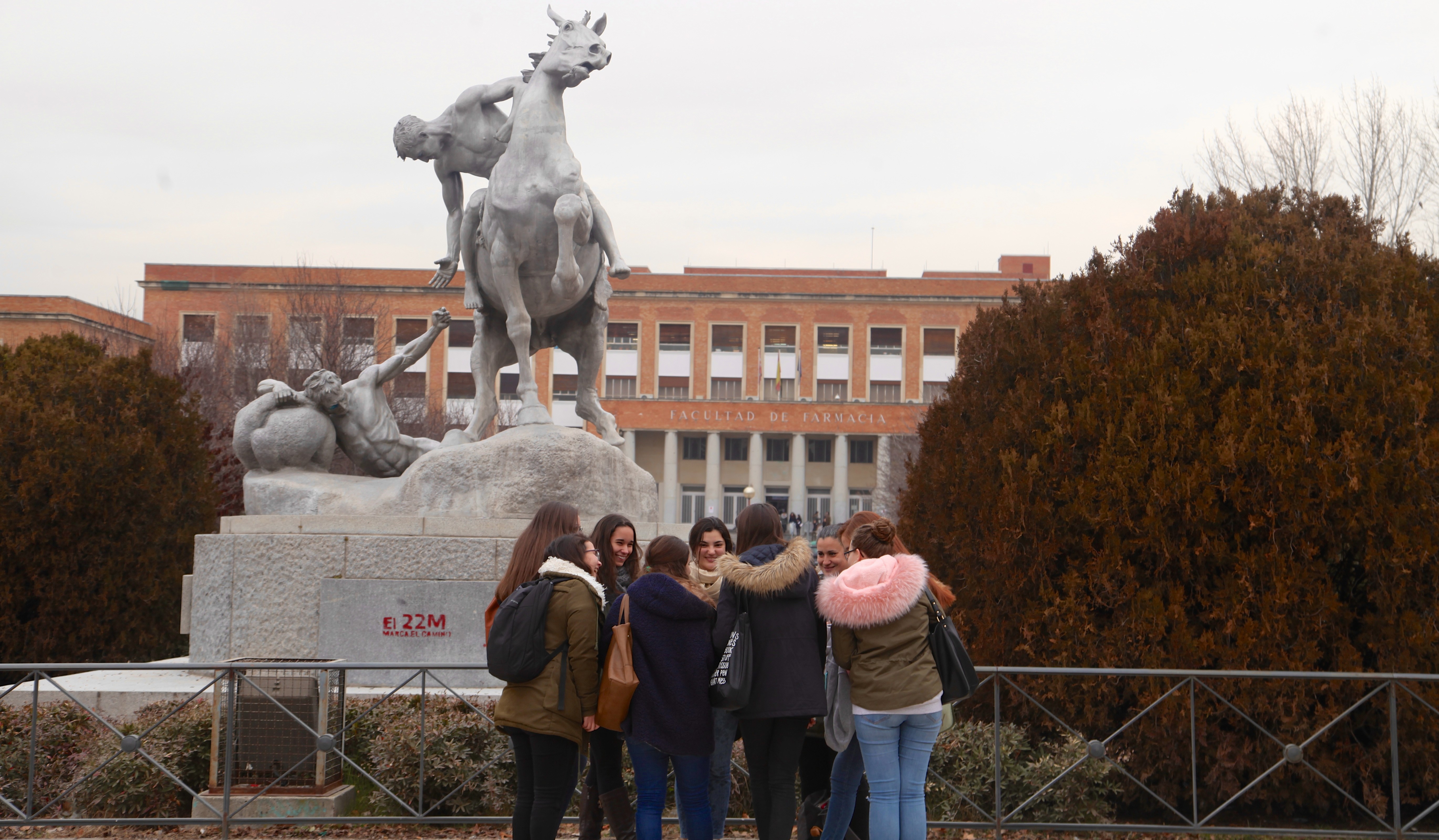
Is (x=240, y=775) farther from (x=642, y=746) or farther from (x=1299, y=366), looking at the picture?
(x=1299, y=366)

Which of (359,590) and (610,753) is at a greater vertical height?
(359,590)

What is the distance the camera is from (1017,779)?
6328mm

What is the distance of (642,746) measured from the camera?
189 inches

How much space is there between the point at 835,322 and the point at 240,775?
6119 centimetres

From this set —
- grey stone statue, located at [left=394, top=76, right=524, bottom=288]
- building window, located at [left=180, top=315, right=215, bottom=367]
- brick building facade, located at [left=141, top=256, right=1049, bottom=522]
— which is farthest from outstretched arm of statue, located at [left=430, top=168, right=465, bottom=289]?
brick building facade, located at [left=141, top=256, right=1049, bottom=522]

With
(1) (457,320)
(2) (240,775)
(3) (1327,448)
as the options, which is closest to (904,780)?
(3) (1327,448)

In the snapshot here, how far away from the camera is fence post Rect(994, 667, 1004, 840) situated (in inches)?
232

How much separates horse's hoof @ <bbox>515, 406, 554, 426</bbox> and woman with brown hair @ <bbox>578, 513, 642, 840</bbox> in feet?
12.2

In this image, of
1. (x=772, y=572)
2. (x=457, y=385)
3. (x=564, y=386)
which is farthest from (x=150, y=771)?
(x=564, y=386)

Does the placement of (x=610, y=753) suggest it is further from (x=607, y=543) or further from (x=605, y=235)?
(x=605, y=235)

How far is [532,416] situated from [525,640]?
4778mm

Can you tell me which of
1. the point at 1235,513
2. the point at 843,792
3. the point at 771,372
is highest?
the point at 771,372

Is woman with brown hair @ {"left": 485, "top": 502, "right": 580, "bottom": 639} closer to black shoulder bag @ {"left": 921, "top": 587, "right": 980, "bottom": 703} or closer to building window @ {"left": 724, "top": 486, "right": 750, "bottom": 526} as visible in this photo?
black shoulder bag @ {"left": 921, "top": 587, "right": 980, "bottom": 703}

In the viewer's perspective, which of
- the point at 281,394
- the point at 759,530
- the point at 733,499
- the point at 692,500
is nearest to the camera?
the point at 759,530
